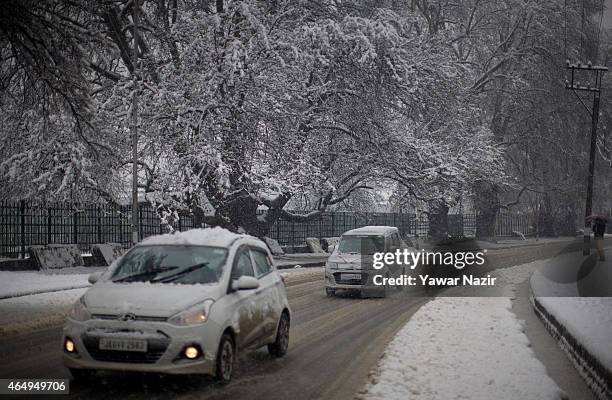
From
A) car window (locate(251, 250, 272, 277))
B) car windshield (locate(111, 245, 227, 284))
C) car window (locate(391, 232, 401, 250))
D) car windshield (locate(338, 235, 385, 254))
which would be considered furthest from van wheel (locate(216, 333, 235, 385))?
car window (locate(391, 232, 401, 250))

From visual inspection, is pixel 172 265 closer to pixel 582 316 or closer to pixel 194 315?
pixel 194 315

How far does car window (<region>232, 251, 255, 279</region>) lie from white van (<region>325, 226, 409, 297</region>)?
9.27 m

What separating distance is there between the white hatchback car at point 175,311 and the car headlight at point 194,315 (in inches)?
0.4

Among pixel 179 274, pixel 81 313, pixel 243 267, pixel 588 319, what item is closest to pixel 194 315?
pixel 179 274

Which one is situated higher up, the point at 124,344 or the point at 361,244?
the point at 361,244

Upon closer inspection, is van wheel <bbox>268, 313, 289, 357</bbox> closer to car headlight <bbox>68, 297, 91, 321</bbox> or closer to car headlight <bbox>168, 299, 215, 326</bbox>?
Answer: car headlight <bbox>168, 299, 215, 326</bbox>

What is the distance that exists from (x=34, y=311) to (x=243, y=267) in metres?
7.19

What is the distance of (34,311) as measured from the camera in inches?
559

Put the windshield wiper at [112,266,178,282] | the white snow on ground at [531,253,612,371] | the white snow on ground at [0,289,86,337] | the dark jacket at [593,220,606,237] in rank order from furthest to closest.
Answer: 1. the dark jacket at [593,220,606,237]
2. the white snow on ground at [0,289,86,337]
3. the white snow on ground at [531,253,612,371]
4. the windshield wiper at [112,266,178,282]

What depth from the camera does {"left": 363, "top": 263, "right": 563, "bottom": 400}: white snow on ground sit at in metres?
7.73

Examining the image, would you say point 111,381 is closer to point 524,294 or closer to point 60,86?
point 60,86

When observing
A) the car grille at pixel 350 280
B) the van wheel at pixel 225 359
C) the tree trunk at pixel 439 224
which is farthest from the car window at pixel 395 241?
the tree trunk at pixel 439 224

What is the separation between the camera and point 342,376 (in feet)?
28.2

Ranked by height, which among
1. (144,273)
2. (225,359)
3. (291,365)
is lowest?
(291,365)
